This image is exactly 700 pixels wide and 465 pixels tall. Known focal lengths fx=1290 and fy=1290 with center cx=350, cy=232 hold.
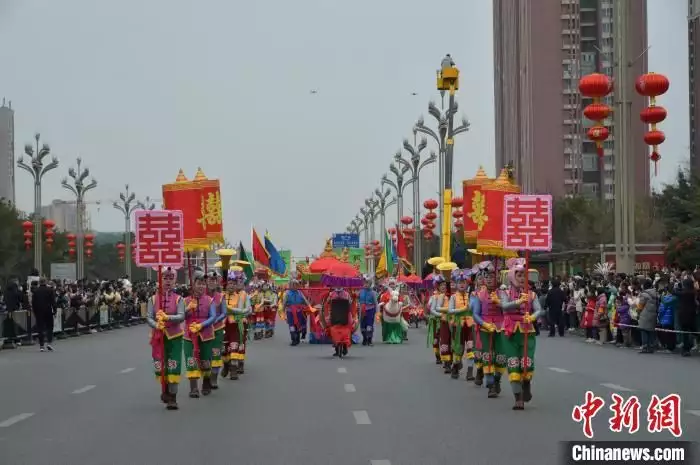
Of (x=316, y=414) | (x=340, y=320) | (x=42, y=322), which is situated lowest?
(x=316, y=414)

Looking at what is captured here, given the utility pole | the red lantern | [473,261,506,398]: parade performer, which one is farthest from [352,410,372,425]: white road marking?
the red lantern

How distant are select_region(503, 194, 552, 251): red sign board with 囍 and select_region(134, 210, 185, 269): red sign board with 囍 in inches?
178

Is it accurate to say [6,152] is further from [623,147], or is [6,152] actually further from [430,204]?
[623,147]

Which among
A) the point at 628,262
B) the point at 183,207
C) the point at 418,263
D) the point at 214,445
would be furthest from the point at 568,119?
the point at 214,445

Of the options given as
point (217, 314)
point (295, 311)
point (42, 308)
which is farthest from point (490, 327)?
point (295, 311)

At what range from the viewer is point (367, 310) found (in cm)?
3547

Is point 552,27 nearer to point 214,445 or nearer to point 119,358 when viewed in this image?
point 119,358

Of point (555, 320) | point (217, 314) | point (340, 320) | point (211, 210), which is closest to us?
point (217, 314)

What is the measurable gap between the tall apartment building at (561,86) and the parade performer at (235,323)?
294ft

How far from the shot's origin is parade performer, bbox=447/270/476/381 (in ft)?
70.5

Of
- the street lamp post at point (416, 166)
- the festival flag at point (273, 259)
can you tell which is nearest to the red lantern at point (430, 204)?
the street lamp post at point (416, 166)

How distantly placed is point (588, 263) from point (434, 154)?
9.59 meters

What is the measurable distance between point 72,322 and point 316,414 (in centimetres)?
2932

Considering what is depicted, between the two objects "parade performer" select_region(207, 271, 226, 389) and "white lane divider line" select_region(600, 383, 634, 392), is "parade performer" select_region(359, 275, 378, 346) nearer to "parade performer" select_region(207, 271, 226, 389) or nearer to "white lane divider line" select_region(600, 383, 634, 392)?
"parade performer" select_region(207, 271, 226, 389)
